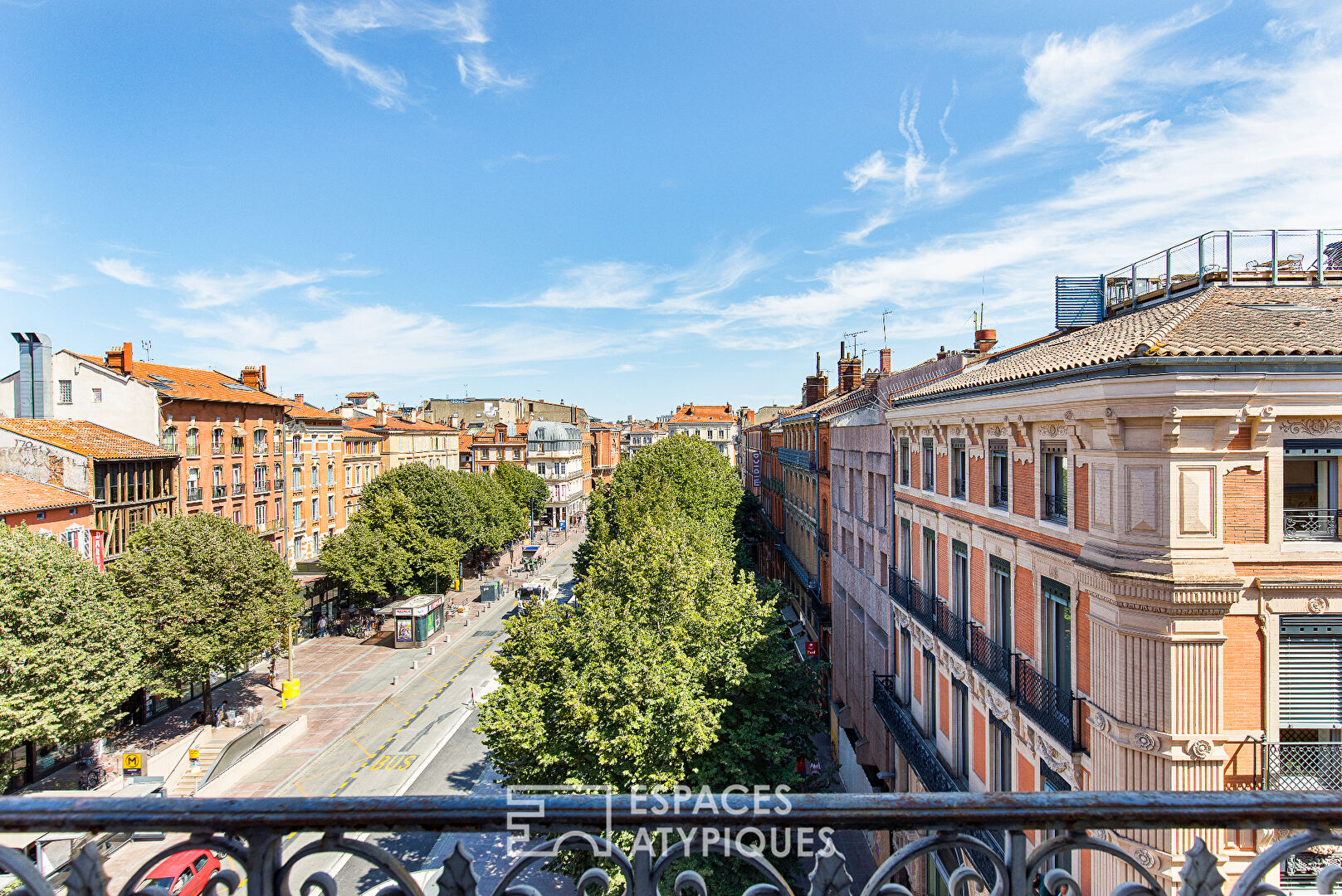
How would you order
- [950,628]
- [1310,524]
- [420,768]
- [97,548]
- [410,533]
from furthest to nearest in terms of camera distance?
[410,533], [97,548], [420,768], [950,628], [1310,524]

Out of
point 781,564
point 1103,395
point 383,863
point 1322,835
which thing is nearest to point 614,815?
point 383,863

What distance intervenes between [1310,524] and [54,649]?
31.1m

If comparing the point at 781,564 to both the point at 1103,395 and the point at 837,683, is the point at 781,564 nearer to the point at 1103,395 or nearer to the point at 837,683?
the point at 837,683

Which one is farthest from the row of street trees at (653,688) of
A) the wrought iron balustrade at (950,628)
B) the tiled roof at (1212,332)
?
the tiled roof at (1212,332)

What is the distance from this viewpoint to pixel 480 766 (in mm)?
28000

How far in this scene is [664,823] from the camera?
2.71 metres

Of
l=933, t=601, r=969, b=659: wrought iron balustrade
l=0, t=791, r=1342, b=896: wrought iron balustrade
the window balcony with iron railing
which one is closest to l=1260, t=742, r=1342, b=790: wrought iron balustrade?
l=933, t=601, r=969, b=659: wrought iron balustrade

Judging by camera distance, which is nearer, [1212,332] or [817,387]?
[1212,332]

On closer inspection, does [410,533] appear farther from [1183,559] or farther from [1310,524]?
[1310,524]

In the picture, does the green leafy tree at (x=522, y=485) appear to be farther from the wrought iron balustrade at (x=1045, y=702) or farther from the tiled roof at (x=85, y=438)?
the wrought iron balustrade at (x=1045, y=702)

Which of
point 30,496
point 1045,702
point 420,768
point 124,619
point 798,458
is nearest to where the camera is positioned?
point 1045,702

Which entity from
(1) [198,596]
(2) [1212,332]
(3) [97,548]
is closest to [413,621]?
(1) [198,596]

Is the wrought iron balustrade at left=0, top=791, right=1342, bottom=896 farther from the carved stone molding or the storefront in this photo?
the storefront

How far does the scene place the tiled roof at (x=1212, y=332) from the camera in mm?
9430
